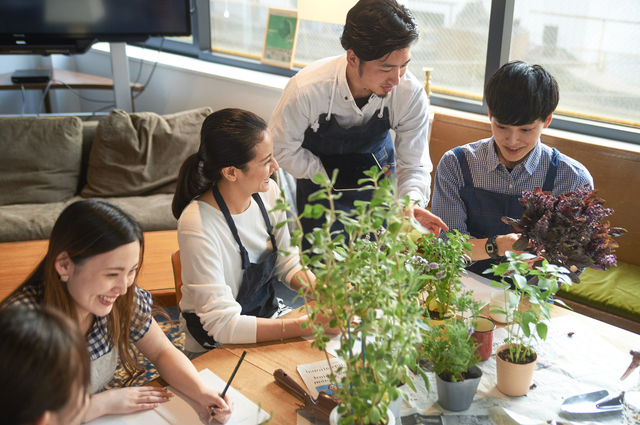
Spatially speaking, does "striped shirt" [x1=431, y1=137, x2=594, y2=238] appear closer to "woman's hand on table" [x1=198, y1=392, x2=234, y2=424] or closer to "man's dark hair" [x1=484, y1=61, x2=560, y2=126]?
"man's dark hair" [x1=484, y1=61, x2=560, y2=126]

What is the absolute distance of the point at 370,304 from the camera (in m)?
0.88

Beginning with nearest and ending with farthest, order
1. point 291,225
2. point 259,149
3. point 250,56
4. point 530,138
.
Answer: point 259,149 → point 530,138 → point 291,225 → point 250,56

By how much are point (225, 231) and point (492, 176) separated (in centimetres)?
94

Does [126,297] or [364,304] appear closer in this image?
[364,304]

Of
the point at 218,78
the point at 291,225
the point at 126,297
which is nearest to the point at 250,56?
the point at 218,78

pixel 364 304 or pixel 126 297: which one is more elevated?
pixel 364 304

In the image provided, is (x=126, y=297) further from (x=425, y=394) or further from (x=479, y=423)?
(x=479, y=423)

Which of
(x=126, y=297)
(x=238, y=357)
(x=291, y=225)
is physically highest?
(x=126, y=297)

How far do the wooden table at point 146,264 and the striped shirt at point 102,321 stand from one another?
1.00 m

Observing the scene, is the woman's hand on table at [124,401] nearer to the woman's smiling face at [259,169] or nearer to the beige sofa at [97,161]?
the woman's smiling face at [259,169]

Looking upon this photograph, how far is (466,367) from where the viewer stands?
1.05 meters

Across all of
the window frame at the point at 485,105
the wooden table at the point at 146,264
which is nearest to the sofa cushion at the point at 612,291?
the window frame at the point at 485,105

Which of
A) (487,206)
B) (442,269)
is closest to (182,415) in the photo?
(442,269)

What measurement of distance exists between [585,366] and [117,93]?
361cm
